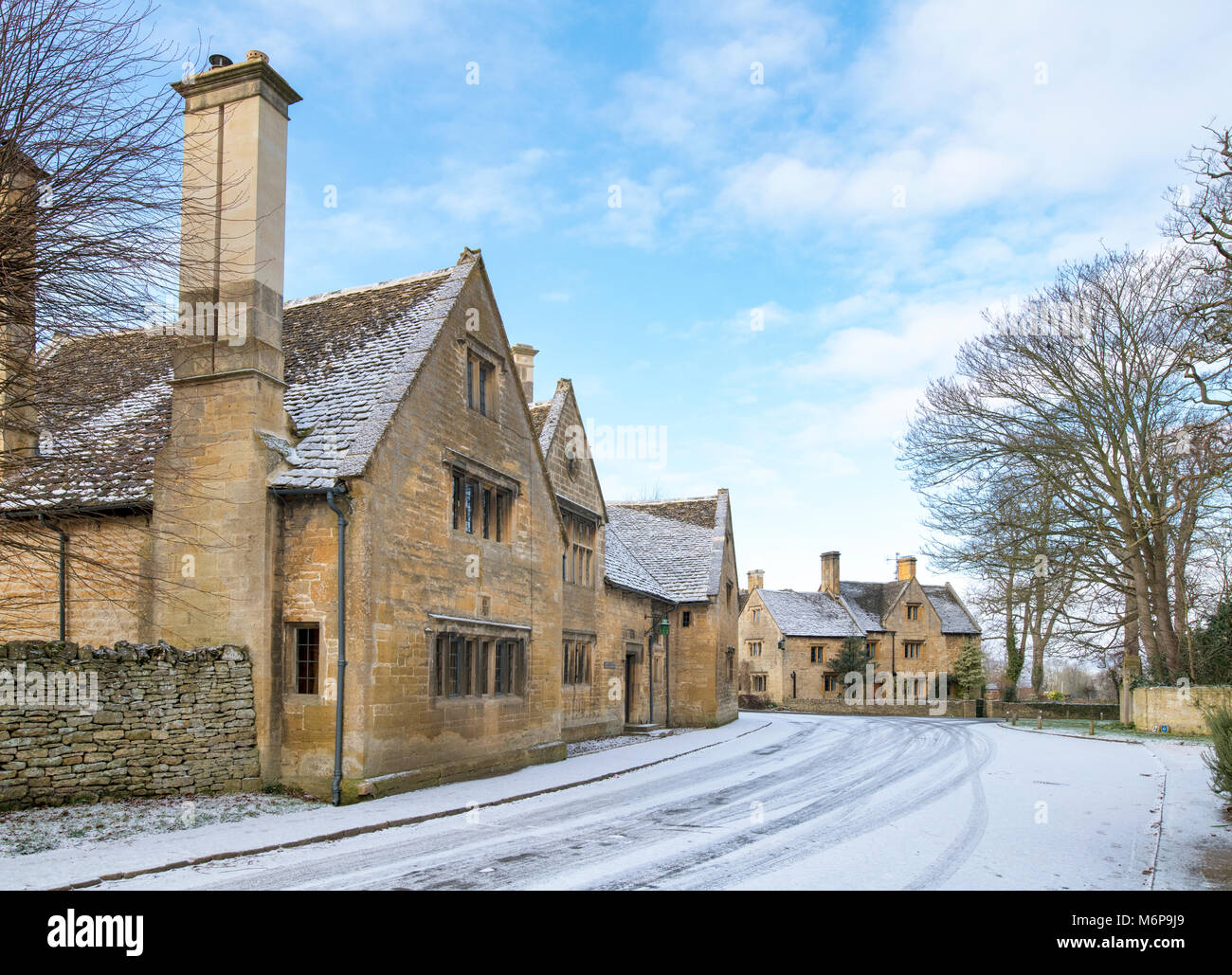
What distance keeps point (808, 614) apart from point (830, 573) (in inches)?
240

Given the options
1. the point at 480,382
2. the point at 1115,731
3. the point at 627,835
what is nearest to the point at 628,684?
the point at 480,382

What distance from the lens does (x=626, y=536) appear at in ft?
127

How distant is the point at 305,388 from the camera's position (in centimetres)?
1666

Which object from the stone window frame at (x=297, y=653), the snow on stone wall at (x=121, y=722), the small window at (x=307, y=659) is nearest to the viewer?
the snow on stone wall at (x=121, y=722)

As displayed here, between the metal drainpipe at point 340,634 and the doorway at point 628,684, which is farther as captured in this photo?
the doorway at point 628,684

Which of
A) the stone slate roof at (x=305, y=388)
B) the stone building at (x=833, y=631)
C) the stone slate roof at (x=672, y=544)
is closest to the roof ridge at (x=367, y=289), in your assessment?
the stone slate roof at (x=305, y=388)

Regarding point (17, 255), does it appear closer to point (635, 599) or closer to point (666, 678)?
point (635, 599)

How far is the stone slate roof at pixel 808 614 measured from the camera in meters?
60.3

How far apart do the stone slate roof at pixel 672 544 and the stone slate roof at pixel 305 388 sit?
47.4 feet

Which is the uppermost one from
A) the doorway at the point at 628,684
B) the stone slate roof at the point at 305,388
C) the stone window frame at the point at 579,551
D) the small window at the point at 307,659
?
the stone slate roof at the point at 305,388

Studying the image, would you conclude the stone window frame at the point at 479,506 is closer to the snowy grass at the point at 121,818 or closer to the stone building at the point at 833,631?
the snowy grass at the point at 121,818

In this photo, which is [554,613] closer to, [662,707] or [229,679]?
[229,679]

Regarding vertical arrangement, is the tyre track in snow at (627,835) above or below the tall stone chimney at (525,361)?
below

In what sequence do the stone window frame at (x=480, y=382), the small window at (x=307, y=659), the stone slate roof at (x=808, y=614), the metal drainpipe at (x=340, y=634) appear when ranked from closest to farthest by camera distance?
the metal drainpipe at (x=340, y=634), the small window at (x=307, y=659), the stone window frame at (x=480, y=382), the stone slate roof at (x=808, y=614)
